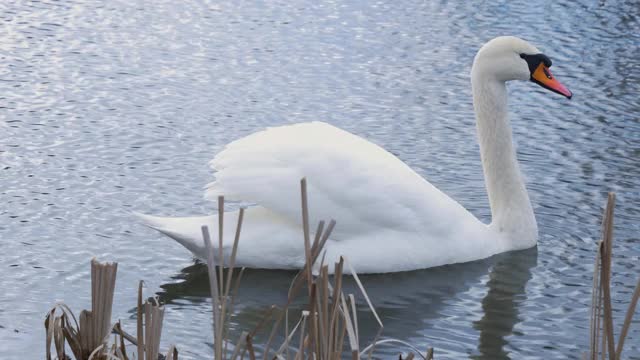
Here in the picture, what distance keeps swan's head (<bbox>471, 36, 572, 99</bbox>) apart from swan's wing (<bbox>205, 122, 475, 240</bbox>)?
0.70 metres

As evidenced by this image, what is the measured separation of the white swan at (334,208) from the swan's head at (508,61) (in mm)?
668

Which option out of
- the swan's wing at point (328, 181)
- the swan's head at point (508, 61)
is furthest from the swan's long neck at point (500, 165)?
the swan's wing at point (328, 181)

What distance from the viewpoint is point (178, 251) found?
203 inches

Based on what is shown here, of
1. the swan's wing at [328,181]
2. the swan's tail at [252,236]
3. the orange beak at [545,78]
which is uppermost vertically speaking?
the orange beak at [545,78]

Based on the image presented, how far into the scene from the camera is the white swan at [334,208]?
4.77 m

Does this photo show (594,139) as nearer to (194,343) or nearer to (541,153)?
(541,153)

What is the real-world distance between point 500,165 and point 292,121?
5.53ft

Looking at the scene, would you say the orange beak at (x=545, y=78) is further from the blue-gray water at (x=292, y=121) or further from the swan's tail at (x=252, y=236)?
the swan's tail at (x=252, y=236)

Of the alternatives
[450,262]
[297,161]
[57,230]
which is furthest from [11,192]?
[450,262]

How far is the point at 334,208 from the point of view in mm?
4828

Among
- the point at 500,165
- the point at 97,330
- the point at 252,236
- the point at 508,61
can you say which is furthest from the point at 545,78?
the point at 97,330

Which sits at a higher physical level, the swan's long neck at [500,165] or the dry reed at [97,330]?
the swan's long neck at [500,165]

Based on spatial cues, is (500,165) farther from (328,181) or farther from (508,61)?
(328,181)


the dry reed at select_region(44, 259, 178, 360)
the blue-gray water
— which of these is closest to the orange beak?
the blue-gray water
